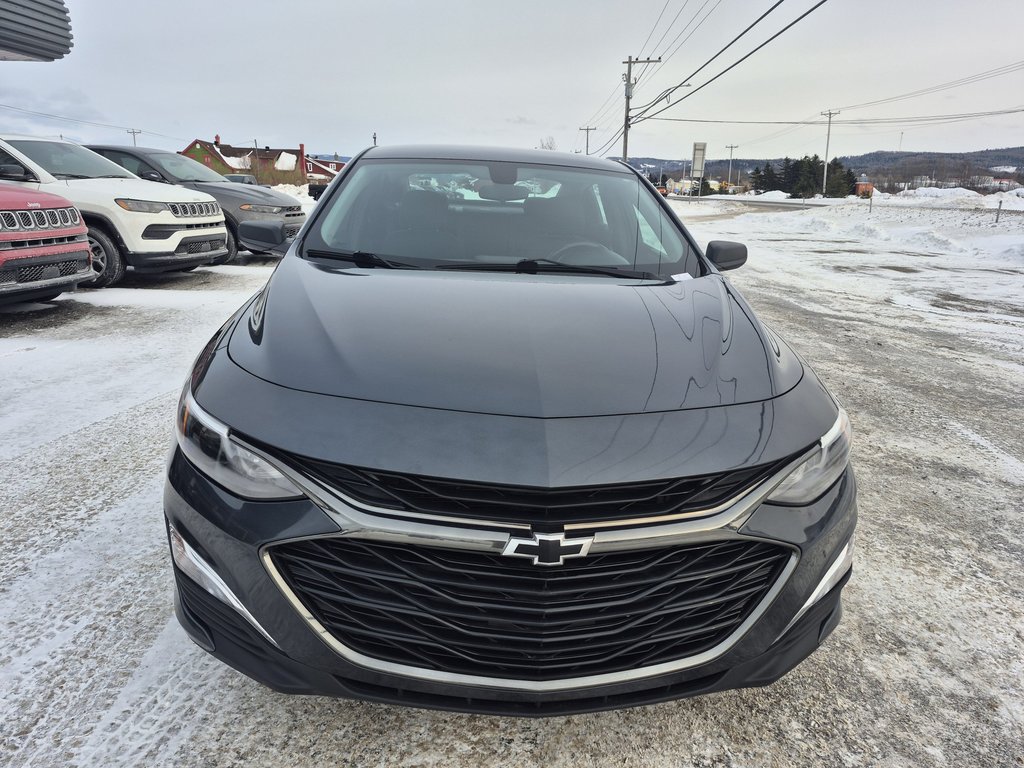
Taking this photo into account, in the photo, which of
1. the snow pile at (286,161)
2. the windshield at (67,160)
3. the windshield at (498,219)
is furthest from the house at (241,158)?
the windshield at (498,219)

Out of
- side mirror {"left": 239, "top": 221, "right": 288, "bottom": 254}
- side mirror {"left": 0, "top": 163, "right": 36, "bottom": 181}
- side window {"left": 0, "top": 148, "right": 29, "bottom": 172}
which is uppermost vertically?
side window {"left": 0, "top": 148, "right": 29, "bottom": 172}

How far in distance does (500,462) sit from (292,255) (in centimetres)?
152

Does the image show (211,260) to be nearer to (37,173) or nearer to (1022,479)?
(37,173)

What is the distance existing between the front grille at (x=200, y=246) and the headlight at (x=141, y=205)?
469mm

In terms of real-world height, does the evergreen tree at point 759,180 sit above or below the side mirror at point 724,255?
below

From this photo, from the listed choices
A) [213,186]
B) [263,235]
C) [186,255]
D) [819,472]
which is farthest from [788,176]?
[819,472]

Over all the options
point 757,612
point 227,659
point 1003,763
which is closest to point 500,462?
point 757,612

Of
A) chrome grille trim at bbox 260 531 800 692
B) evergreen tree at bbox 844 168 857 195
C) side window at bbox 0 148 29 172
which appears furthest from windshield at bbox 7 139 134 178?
evergreen tree at bbox 844 168 857 195

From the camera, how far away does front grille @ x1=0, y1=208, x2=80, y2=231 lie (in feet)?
17.4

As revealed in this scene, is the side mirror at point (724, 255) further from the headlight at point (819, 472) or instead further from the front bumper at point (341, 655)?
the front bumper at point (341, 655)

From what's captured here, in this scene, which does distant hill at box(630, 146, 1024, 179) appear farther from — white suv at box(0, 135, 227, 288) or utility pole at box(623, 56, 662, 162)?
white suv at box(0, 135, 227, 288)

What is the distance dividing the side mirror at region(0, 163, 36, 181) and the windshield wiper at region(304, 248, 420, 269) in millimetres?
5768

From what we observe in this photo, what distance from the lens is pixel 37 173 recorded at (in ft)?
22.6

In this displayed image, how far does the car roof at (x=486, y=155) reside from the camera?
Result: 3150 mm
